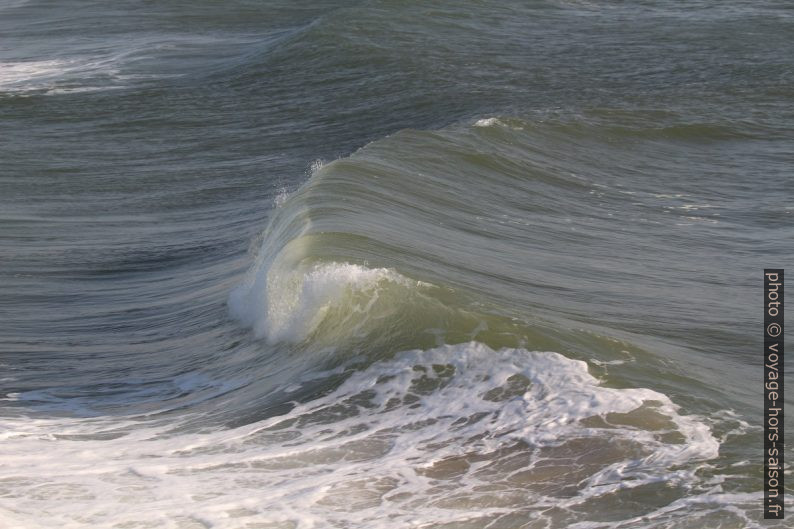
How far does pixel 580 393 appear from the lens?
7258mm

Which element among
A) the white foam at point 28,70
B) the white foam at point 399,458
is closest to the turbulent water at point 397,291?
the white foam at point 399,458

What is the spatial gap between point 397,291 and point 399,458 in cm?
238

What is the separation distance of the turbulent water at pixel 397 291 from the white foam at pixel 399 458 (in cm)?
2

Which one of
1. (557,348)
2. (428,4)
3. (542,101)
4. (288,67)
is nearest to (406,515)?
(557,348)

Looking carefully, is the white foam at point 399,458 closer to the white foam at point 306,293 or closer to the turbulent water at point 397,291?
the turbulent water at point 397,291

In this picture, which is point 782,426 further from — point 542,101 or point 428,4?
point 428,4

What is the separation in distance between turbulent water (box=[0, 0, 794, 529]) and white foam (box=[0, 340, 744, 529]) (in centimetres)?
2

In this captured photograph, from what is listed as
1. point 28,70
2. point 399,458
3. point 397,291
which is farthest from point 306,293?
A: point 28,70

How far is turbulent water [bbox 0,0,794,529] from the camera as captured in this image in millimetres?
6387

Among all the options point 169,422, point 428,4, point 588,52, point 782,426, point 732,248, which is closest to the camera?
point 782,426

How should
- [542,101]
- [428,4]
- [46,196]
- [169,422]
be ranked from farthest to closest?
[428,4] → [542,101] → [46,196] → [169,422]

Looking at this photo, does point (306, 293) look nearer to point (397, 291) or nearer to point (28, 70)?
point (397, 291)

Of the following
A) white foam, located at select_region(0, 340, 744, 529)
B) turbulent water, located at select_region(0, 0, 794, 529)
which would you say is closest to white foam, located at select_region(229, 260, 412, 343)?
turbulent water, located at select_region(0, 0, 794, 529)

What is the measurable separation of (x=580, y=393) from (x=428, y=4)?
68.4 ft
